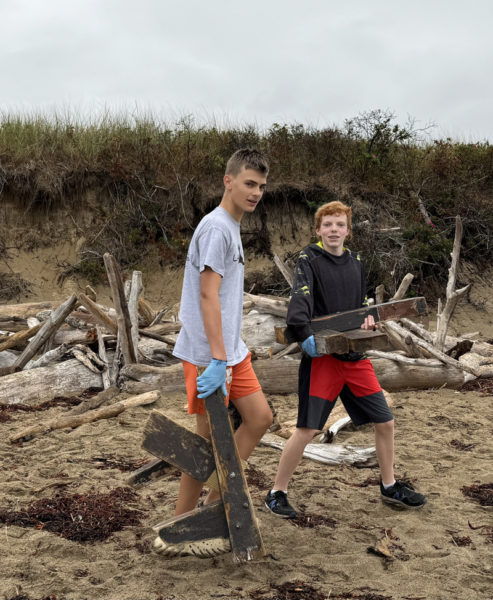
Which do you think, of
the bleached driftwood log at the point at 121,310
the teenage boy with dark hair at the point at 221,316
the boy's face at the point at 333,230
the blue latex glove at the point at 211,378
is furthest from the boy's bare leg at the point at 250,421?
the bleached driftwood log at the point at 121,310

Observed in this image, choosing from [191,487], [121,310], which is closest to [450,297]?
[121,310]

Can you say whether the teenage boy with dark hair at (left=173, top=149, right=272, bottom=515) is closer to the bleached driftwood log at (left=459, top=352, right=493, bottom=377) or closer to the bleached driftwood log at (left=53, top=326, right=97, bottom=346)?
the bleached driftwood log at (left=53, top=326, right=97, bottom=346)

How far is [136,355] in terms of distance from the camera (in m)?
7.27

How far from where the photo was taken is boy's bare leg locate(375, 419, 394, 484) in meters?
3.83

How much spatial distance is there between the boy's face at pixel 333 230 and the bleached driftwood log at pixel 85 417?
11.1 feet

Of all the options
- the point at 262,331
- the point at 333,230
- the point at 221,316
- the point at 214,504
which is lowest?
the point at 214,504

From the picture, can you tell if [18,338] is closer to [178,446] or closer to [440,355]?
[440,355]

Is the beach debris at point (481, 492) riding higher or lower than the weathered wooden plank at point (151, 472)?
lower

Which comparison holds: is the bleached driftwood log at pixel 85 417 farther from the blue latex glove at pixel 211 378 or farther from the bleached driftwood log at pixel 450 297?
the bleached driftwood log at pixel 450 297

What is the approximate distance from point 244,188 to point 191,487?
160 centimetres

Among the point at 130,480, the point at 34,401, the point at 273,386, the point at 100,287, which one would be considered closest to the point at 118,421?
the point at 34,401

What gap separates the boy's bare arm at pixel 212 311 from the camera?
2885 millimetres

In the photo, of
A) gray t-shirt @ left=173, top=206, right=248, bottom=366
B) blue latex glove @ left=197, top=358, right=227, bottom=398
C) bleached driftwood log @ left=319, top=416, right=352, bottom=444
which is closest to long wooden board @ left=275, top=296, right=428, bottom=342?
gray t-shirt @ left=173, top=206, right=248, bottom=366

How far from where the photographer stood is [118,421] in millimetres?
6008
